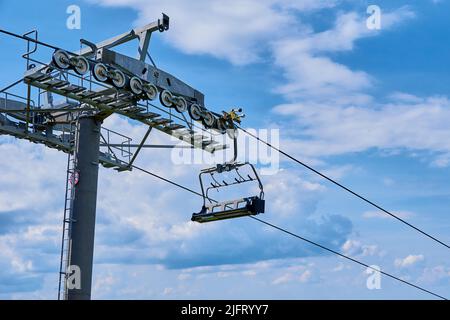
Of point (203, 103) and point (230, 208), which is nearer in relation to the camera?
point (230, 208)

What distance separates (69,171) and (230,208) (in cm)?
559

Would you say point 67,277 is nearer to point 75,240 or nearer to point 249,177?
point 75,240

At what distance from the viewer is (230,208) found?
952 inches
